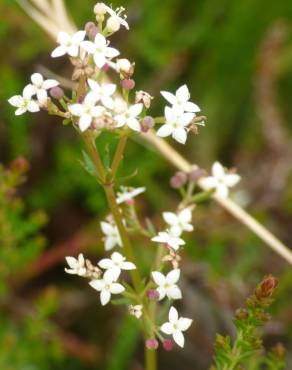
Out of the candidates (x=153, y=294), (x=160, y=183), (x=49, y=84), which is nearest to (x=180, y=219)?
(x=153, y=294)

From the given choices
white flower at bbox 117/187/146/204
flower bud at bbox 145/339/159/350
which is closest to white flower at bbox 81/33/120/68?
white flower at bbox 117/187/146/204

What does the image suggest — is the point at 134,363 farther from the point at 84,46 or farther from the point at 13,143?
the point at 84,46

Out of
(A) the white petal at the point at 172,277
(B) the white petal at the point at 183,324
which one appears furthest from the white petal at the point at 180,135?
(B) the white petal at the point at 183,324

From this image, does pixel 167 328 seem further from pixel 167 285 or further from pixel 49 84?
pixel 49 84

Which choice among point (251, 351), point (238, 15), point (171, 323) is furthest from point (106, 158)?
point (238, 15)

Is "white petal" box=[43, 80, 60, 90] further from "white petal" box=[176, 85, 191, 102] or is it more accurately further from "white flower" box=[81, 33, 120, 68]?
"white petal" box=[176, 85, 191, 102]

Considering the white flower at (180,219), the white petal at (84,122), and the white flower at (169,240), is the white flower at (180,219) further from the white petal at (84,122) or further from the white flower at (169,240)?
the white petal at (84,122)
